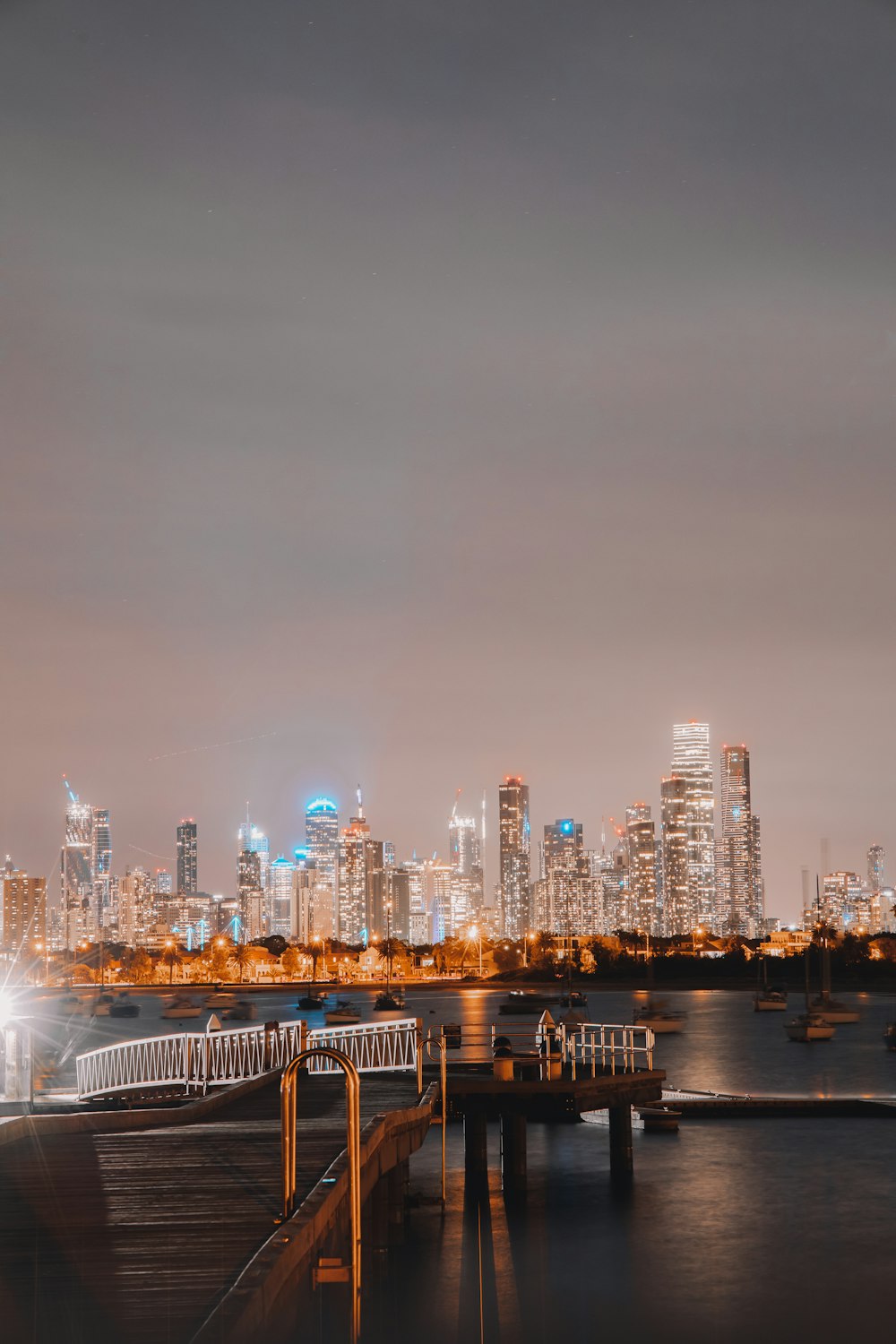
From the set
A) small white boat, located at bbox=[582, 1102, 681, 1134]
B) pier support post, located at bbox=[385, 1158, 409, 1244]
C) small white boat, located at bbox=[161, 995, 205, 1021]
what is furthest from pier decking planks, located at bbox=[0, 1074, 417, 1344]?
small white boat, located at bbox=[161, 995, 205, 1021]

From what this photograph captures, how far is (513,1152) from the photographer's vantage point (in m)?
37.2

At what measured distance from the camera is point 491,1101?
31.0 m

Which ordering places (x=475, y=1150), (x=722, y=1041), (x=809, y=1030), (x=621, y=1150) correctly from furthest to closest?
(x=809, y=1030), (x=722, y=1041), (x=621, y=1150), (x=475, y=1150)

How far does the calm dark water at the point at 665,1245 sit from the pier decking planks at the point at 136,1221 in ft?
9.24

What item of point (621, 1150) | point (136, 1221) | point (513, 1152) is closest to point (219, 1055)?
point (513, 1152)

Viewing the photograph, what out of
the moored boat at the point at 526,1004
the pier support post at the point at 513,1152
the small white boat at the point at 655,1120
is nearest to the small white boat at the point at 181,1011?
the moored boat at the point at 526,1004

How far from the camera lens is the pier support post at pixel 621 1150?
38.7 m

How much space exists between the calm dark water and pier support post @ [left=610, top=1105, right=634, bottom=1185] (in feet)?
1.87

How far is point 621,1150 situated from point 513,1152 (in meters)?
4.54

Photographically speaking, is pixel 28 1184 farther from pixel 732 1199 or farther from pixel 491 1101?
pixel 732 1199

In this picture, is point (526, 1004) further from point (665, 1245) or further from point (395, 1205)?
point (395, 1205)

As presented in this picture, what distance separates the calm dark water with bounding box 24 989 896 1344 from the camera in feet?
89.8

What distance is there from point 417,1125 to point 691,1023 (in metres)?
119

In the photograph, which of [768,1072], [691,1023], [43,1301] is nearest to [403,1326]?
[43,1301]
